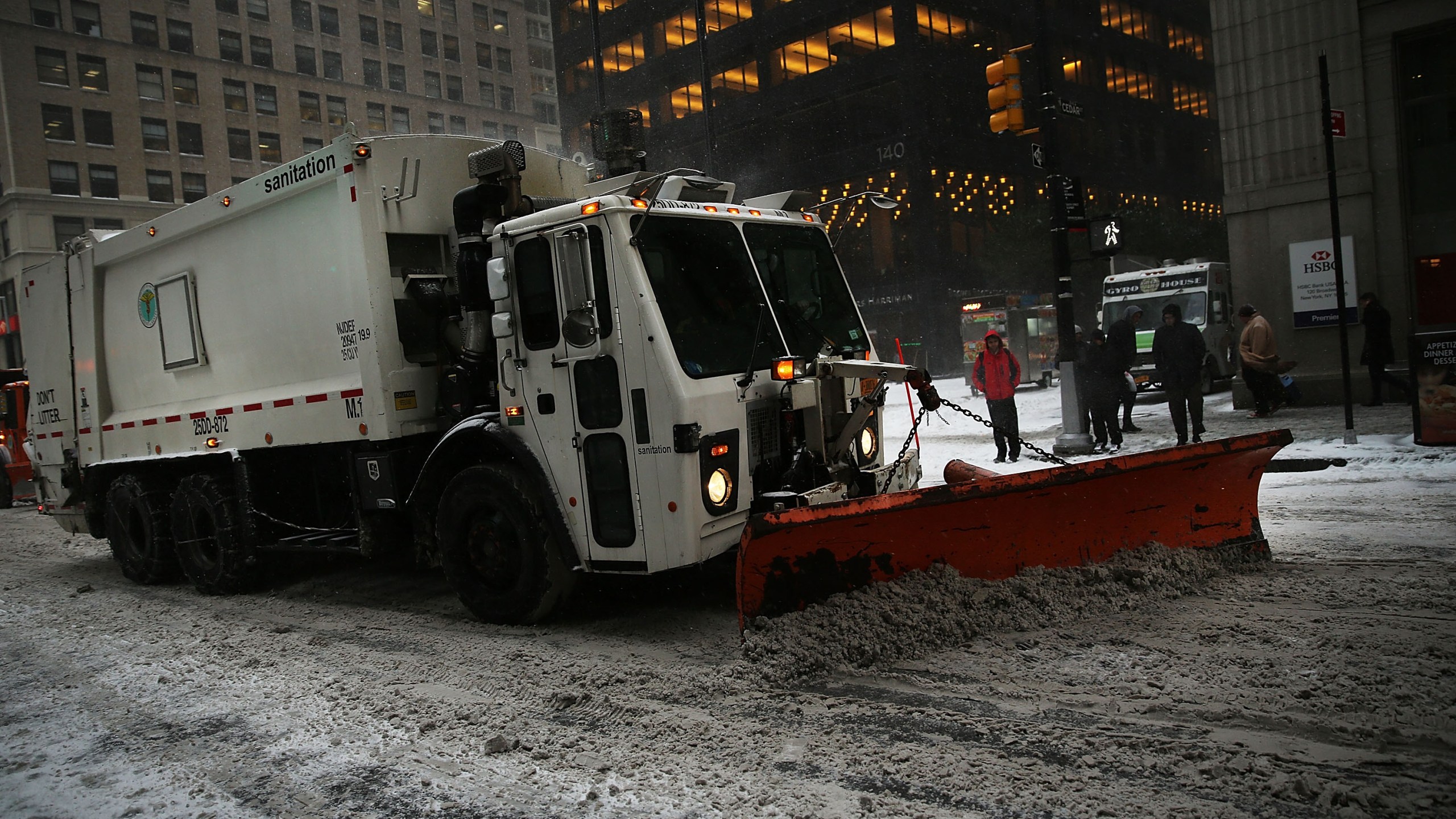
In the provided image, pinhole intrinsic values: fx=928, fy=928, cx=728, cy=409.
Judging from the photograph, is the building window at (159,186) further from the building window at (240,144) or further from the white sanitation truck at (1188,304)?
the white sanitation truck at (1188,304)

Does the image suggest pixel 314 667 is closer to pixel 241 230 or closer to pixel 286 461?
pixel 286 461

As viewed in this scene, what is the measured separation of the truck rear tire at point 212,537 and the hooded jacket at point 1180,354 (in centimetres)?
1057

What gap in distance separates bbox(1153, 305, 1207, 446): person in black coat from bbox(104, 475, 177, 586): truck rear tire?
1121 cm

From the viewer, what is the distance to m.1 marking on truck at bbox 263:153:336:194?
21.1ft

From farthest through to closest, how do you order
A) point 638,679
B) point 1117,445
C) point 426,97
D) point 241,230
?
1. point 426,97
2. point 1117,445
3. point 241,230
4. point 638,679

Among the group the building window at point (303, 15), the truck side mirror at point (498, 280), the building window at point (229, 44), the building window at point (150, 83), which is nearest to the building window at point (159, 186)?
the building window at point (150, 83)

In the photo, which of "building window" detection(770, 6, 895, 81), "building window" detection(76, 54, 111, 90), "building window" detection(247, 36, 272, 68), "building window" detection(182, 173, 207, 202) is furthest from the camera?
"building window" detection(247, 36, 272, 68)

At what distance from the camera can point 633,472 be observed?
5.20 meters

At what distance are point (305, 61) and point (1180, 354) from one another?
6112 cm

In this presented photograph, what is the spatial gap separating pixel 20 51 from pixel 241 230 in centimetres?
5601

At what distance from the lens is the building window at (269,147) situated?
5741cm

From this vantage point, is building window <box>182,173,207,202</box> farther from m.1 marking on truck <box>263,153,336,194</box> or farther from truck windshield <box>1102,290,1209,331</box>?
m.1 marking on truck <box>263,153,336,194</box>

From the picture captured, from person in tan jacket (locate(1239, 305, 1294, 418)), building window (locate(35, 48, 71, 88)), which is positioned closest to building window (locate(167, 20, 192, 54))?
building window (locate(35, 48, 71, 88))

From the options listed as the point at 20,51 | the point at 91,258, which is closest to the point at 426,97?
the point at 20,51
